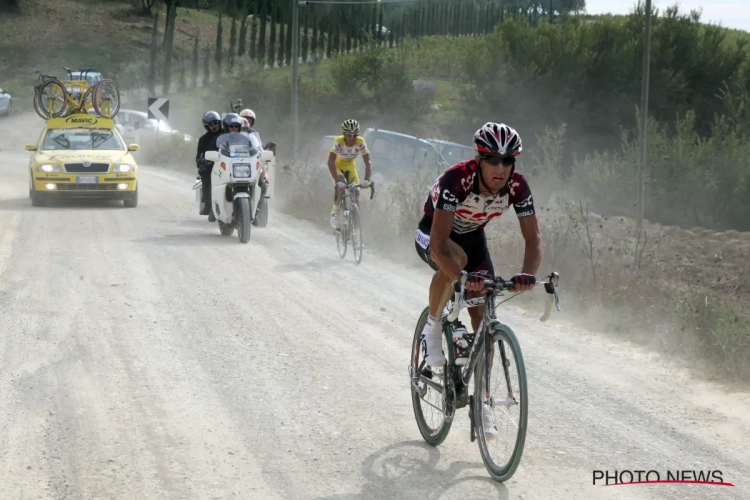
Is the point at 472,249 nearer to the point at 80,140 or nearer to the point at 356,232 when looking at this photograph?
the point at 356,232

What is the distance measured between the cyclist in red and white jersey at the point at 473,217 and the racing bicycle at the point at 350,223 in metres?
7.80

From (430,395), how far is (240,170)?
10001 mm

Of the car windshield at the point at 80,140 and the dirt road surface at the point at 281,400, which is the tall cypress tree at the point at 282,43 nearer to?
the car windshield at the point at 80,140

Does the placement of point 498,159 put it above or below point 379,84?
above

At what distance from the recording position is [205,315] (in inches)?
393

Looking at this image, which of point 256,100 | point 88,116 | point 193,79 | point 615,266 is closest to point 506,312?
point 615,266

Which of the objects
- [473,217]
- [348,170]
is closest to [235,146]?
[348,170]

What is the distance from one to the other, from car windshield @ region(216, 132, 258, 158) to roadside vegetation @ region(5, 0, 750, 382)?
2346 millimetres

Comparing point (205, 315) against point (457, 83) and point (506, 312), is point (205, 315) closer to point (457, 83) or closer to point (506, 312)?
point (506, 312)

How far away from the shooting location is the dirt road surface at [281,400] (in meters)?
5.48

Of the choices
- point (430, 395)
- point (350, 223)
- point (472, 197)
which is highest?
point (472, 197)

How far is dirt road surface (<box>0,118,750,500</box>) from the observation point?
5480 millimetres

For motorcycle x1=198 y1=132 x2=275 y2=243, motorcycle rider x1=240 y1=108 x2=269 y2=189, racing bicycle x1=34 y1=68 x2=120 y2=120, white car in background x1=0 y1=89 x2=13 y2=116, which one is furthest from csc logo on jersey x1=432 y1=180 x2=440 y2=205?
white car in background x1=0 y1=89 x2=13 y2=116

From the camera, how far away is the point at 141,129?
3722 cm
